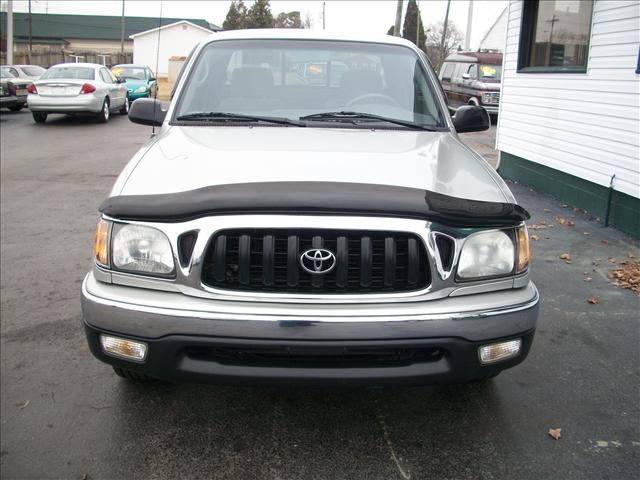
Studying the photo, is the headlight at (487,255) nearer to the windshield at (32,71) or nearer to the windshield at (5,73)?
the windshield at (5,73)

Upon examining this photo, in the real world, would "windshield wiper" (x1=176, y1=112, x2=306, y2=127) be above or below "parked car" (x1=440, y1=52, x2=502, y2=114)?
below

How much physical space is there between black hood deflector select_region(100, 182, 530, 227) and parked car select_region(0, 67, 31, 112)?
1873 cm

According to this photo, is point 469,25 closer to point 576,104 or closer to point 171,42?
point 576,104

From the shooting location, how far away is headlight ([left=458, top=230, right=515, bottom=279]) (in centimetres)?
245

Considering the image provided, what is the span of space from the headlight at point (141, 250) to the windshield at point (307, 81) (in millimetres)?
1384

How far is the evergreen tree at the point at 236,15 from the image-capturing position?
59.3 metres

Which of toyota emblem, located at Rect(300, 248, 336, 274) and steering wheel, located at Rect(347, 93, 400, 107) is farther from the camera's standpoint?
steering wheel, located at Rect(347, 93, 400, 107)

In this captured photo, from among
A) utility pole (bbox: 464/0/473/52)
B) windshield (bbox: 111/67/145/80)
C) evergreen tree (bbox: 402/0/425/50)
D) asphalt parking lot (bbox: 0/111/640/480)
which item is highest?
evergreen tree (bbox: 402/0/425/50)

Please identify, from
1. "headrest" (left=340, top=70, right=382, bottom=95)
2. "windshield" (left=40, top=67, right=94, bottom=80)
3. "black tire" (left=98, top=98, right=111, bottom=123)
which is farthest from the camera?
"black tire" (left=98, top=98, right=111, bottom=123)

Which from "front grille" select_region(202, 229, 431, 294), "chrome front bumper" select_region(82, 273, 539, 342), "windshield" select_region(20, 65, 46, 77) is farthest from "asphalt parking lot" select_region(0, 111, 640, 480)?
"windshield" select_region(20, 65, 46, 77)

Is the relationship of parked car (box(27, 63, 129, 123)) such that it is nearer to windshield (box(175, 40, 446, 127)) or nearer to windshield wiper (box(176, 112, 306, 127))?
windshield (box(175, 40, 446, 127))

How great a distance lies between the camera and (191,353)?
238cm

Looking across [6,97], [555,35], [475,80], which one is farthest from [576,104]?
[6,97]

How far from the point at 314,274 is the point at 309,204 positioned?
0.27 metres
